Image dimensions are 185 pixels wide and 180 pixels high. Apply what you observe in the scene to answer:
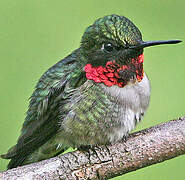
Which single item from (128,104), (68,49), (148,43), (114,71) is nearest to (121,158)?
(128,104)

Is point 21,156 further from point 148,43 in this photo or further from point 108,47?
point 148,43

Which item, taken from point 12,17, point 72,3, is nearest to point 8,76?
point 12,17

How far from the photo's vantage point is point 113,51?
2506mm

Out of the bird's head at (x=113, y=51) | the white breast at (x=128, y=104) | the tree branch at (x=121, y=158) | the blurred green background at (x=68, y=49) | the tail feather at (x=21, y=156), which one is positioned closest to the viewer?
the tree branch at (x=121, y=158)

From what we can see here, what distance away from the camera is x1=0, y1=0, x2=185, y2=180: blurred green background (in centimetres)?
340

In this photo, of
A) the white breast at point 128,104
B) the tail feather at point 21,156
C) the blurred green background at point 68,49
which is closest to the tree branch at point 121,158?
the white breast at point 128,104

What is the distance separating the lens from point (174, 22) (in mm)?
3775

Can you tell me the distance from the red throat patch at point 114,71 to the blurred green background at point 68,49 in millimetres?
903

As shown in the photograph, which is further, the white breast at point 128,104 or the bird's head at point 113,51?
the white breast at point 128,104

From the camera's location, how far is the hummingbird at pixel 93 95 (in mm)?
2520

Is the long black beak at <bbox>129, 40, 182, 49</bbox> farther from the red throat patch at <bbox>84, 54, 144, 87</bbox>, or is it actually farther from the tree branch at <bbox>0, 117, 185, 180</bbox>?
the tree branch at <bbox>0, 117, 185, 180</bbox>

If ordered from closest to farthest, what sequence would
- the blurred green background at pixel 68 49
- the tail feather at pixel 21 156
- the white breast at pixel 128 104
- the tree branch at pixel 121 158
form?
the tree branch at pixel 121 158, the white breast at pixel 128 104, the tail feather at pixel 21 156, the blurred green background at pixel 68 49

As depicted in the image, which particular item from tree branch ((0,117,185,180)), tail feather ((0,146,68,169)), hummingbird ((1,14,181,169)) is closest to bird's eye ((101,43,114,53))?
hummingbird ((1,14,181,169))

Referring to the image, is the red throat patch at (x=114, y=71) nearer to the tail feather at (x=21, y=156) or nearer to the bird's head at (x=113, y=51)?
the bird's head at (x=113, y=51)
